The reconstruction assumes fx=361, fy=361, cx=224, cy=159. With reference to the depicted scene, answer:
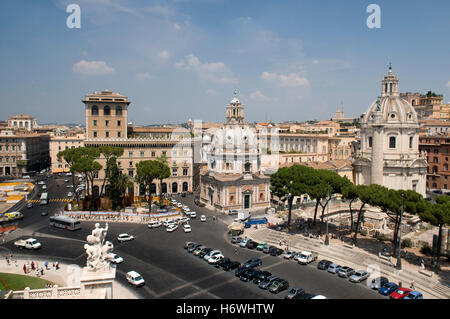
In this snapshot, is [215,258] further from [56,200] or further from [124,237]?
[56,200]

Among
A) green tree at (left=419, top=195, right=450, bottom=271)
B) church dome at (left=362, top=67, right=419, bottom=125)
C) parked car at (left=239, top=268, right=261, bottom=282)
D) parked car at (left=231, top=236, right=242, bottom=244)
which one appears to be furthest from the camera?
church dome at (left=362, top=67, right=419, bottom=125)

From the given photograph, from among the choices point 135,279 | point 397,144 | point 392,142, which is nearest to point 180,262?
point 135,279

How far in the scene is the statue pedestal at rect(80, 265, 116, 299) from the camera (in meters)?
15.6

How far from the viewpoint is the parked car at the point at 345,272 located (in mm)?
34625

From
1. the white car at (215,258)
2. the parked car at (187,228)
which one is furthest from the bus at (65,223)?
the white car at (215,258)

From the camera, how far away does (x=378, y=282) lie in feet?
108

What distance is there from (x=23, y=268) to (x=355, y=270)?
33.4 m

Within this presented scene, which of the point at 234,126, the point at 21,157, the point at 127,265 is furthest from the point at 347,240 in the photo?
the point at 21,157

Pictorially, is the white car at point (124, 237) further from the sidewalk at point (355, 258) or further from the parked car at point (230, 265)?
the sidewalk at point (355, 258)

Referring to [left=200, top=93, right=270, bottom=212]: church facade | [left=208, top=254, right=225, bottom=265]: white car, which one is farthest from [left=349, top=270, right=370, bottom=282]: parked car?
[left=200, top=93, right=270, bottom=212]: church facade

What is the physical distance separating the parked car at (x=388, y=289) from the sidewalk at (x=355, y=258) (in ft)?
8.22

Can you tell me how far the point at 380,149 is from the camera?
180ft

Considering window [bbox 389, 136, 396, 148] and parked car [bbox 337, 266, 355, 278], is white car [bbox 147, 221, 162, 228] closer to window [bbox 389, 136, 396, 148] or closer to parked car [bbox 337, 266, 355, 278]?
parked car [bbox 337, 266, 355, 278]

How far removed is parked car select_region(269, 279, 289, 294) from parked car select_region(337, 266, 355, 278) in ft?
19.8
